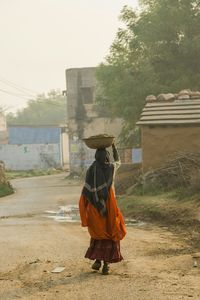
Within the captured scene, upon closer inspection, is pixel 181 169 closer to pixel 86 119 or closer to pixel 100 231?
pixel 100 231

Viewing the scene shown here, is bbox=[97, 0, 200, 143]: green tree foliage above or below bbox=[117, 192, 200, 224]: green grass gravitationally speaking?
above

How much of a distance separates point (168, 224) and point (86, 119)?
93.6 feet

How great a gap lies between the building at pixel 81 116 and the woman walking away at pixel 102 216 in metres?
31.5

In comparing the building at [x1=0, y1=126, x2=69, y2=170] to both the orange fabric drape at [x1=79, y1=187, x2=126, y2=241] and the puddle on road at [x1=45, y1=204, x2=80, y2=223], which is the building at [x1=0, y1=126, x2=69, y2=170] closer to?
the puddle on road at [x1=45, y1=204, x2=80, y2=223]

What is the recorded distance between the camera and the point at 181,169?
1290cm

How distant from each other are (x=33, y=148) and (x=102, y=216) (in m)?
44.2

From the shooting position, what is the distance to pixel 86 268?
23.2ft

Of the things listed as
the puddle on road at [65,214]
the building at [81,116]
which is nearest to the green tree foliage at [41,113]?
the building at [81,116]

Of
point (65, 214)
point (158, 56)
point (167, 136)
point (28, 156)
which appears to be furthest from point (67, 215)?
point (28, 156)

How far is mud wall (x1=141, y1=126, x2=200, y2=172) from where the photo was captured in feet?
46.3

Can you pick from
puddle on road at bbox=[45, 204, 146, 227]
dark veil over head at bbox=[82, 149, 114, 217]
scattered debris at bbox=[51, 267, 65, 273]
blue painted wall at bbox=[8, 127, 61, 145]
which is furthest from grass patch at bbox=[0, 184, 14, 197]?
blue painted wall at bbox=[8, 127, 61, 145]

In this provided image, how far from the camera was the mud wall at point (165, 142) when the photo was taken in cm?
1411

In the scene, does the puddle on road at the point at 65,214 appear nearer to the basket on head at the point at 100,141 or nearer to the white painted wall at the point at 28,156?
the basket on head at the point at 100,141

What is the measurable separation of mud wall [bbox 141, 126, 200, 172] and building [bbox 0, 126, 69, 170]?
3611 cm
